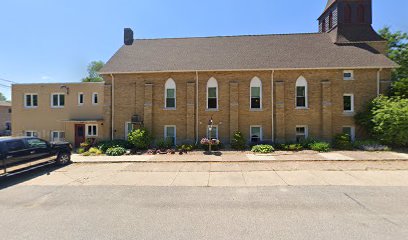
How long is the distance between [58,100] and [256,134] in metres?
18.9

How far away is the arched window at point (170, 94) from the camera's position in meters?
18.6

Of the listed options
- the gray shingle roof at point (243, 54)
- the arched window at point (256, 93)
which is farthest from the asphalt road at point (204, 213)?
the gray shingle roof at point (243, 54)

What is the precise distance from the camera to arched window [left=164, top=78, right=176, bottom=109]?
1859 centimetres

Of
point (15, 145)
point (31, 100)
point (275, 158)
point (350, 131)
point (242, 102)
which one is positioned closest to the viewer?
point (15, 145)

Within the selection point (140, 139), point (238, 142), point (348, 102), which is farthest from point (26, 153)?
point (348, 102)

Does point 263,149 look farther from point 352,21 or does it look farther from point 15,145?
point 352,21

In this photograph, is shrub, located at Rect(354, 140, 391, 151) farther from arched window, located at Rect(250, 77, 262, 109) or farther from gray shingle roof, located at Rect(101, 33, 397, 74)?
arched window, located at Rect(250, 77, 262, 109)

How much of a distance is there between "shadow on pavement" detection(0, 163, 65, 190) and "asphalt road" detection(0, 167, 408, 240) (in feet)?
3.96

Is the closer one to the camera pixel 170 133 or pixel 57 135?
pixel 170 133

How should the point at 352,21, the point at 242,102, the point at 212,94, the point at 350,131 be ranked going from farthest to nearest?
the point at 352,21
the point at 212,94
the point at 242,102
the point at 350,131

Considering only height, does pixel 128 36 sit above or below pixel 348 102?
above

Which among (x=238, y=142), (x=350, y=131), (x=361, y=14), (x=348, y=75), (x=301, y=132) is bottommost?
(x=238, y=142)

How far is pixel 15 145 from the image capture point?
989cm

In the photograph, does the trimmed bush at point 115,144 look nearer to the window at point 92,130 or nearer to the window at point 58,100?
the window at point 92,130
